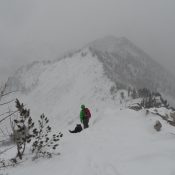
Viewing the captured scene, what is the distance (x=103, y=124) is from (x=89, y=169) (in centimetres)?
988

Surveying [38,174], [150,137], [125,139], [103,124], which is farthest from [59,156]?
[103,124]

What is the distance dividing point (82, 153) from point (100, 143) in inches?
74.6

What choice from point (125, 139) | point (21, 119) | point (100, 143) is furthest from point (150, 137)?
point (21, 119)

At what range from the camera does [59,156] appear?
11.7 meters

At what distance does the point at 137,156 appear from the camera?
9812 mm

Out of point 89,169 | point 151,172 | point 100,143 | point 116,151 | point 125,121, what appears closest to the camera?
point 151,172

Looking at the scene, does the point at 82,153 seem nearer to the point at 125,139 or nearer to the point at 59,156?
the point at 59,156

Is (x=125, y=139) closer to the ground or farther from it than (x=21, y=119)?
closer to the ground

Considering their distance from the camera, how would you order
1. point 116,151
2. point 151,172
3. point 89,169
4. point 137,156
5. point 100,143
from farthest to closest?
point 100,143 < point 116,151 < point 137,156 < point 89,169 < point 151,172

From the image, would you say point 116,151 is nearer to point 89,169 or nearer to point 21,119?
point 89,169

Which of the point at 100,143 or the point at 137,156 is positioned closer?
the point at 137,156

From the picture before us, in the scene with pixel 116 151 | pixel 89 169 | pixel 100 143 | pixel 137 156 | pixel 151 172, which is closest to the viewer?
pixel 151 172

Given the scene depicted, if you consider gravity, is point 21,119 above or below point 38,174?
above

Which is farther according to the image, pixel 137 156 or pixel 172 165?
pixel 137 156
